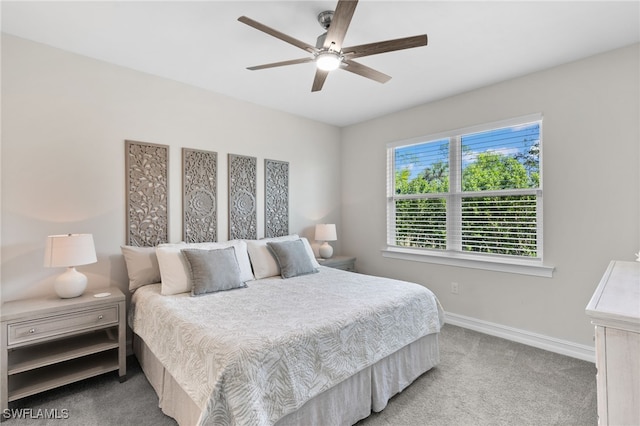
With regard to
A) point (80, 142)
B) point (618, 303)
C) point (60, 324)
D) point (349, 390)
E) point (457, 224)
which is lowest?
point (349, 390)

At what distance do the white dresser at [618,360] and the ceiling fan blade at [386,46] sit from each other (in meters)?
1.55

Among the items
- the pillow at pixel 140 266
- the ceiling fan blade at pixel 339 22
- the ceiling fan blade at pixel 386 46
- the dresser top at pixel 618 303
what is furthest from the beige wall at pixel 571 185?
the pillow at pixel 140 266

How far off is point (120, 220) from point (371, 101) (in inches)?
117

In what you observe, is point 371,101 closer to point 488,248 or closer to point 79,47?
point 488,248

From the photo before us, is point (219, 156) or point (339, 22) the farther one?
point (219, 156)

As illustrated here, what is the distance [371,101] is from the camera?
144 inches

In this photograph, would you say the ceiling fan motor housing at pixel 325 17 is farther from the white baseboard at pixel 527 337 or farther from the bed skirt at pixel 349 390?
the white baseboard at pixel 527 337

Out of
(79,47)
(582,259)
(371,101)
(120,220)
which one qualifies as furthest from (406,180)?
(79,47)

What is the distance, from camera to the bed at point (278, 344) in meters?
1.42

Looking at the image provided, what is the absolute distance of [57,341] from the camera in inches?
94.2

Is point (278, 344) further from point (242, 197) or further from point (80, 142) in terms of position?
point (80, 142)

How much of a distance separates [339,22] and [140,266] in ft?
7.95

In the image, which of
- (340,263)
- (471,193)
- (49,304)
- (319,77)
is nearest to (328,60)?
(319,77)

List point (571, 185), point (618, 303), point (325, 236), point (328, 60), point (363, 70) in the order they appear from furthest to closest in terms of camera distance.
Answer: point (325, 236) < point (571, 185) < point (363, 70) < point (328, 60) < point (618, 303)
